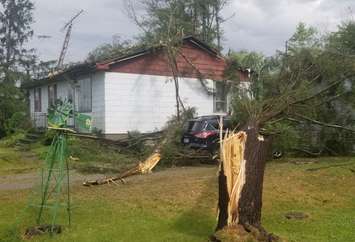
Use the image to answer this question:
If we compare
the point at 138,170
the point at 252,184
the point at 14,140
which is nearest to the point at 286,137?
the point at 138,170

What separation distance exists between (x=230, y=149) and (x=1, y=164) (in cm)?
1271

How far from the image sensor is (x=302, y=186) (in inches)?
450

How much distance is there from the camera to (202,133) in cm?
1756

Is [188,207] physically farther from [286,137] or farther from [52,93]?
[52,93]

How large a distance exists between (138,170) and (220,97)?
1199cm

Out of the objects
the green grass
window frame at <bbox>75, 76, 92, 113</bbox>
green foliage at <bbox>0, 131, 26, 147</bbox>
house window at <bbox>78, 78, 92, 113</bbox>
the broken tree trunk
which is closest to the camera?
the broken tree trunk

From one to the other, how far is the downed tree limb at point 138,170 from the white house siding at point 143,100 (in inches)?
283

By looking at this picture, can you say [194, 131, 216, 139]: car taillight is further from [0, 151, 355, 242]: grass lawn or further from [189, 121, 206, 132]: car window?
[0, 151, 355, 242]: grass lawn

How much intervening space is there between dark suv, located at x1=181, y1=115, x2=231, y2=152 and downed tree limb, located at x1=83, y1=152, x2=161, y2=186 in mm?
2691

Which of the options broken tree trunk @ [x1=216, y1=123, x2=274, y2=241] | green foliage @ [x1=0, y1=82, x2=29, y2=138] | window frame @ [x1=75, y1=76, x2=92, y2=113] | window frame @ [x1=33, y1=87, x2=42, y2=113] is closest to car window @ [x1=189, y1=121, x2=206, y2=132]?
window frame @ [x1=75, y1=76, x2=92, y2=113]

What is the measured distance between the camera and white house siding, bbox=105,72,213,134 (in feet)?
70.5

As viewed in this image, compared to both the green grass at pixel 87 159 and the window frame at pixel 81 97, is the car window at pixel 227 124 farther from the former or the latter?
the window frame at pixel 81 97

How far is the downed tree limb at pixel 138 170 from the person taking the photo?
1254 centimetres

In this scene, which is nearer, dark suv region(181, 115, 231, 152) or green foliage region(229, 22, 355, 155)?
green foliage region(229, 22, 355, 155)
